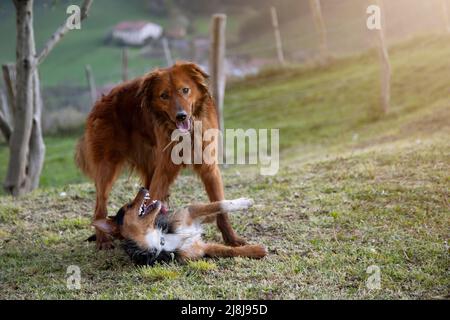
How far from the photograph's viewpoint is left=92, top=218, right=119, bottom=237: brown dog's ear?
5.52 meters

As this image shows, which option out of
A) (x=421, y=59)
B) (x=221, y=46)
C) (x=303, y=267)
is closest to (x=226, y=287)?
(x=303, y=267)

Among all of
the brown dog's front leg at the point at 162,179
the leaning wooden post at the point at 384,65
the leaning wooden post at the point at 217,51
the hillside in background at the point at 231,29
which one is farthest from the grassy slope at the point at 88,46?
the brown dog's front leg at the point at 162,179

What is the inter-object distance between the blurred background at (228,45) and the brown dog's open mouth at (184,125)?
1208 cm

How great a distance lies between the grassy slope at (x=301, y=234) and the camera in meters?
4.77

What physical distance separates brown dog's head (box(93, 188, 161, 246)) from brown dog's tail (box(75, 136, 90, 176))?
4.81ft

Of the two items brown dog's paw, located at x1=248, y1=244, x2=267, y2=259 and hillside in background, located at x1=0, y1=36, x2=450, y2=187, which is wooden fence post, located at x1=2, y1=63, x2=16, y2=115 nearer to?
hillside in background, located at x1=0, y1=36, x2=450, y2=187

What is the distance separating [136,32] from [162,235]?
22.4m

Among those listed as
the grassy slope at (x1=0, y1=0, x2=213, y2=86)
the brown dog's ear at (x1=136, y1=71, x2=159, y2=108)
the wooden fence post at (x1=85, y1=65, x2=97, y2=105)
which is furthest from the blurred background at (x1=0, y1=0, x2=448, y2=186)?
the brown dog's ear at (x1=136, y1=71, x2=159, y2=108)

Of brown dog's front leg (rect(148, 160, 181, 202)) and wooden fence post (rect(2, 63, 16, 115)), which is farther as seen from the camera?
wooden fence post (rect(2, 63, 16, 115))

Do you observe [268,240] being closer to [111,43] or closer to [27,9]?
[27,9]

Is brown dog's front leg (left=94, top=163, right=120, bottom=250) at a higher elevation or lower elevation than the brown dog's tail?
lower

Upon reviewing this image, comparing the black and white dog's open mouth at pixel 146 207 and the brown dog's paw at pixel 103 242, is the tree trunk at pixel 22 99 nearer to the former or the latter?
the brown dog's paw at pixel 103 242

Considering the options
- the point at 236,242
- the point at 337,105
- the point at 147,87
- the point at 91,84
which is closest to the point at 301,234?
the point at 236,242

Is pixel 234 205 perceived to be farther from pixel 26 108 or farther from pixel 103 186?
pixel 26 108
